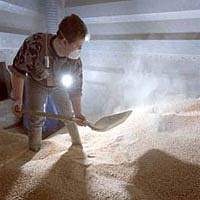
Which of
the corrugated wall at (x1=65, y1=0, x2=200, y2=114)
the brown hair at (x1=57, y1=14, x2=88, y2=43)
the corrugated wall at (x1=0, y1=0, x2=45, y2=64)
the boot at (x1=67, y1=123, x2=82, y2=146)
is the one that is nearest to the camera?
the brown hair at (x1=57, y1=14, x2=88, y2=43)

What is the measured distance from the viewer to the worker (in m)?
1.64

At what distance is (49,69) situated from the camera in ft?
6.09

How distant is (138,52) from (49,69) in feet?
5.78

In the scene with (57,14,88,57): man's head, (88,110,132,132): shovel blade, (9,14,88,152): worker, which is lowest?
(88,110,132,132): shovel blade

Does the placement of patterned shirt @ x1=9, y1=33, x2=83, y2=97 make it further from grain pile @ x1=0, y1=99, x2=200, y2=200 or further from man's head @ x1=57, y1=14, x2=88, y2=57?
grain pile @ x1=0, y1=99, x2=200, y2=200

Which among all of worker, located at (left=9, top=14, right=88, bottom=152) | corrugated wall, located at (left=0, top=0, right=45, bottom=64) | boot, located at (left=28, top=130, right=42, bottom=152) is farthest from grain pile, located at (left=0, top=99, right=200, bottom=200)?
corrugated wall, located at (left=0, top=0, right=45, bottom=64)

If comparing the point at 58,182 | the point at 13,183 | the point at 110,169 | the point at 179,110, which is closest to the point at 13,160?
the point at 13,183

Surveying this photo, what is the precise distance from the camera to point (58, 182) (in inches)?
58.5

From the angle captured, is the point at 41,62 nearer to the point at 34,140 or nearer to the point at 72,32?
the point at 72,32

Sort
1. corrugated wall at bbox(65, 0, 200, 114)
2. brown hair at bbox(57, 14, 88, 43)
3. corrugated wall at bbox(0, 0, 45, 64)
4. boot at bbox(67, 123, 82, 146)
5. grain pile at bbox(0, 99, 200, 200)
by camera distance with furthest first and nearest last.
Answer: corrugated wall at bbox(0, 0, 45, 64), corrugated wall at bbox(65, 0, 200, 114), boot at bbox(67, 123, 82, 146), brown hair at bbox(57, 14, 88, 43), grain pile at bbox(0, 99, 200, 200)

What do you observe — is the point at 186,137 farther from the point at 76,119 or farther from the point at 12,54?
the point at 12,54

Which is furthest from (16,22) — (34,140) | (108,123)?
(108,123)

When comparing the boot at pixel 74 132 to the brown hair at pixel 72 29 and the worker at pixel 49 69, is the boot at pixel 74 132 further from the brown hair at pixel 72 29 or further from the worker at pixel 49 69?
the brown hair at pixel 72 29

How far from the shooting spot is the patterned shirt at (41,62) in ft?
5.77
